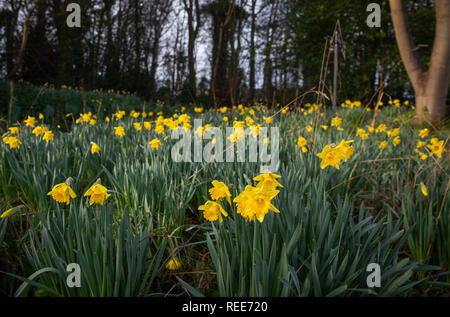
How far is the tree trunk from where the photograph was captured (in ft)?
18.1

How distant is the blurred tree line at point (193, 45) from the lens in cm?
905

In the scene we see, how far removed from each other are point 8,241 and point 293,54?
39.5 feet

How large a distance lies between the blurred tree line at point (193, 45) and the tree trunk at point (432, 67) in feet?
6.66

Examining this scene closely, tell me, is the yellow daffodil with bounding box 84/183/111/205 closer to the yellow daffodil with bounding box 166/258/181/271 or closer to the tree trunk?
the yellow daffodil with bounding box 166/258/181/271

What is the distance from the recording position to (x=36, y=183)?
166 cm

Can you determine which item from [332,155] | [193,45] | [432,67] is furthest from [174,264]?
[193,45]

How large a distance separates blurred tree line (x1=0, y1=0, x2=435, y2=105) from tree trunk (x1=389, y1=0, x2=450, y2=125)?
6.66 feet

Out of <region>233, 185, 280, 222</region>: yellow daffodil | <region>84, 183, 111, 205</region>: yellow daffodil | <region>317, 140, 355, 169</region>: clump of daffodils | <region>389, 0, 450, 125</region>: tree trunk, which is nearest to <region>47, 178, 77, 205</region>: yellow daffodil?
<region>84, 183, 111, 205</region>: yellow daffodil

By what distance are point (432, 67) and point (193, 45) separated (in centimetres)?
886

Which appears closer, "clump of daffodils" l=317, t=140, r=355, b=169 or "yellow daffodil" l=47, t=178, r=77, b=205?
"yellow daffodil" l=47, t=178, r=77, b=205

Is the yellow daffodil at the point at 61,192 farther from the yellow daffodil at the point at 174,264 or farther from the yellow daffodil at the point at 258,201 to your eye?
the yellow daffodil at the point at 258,201
